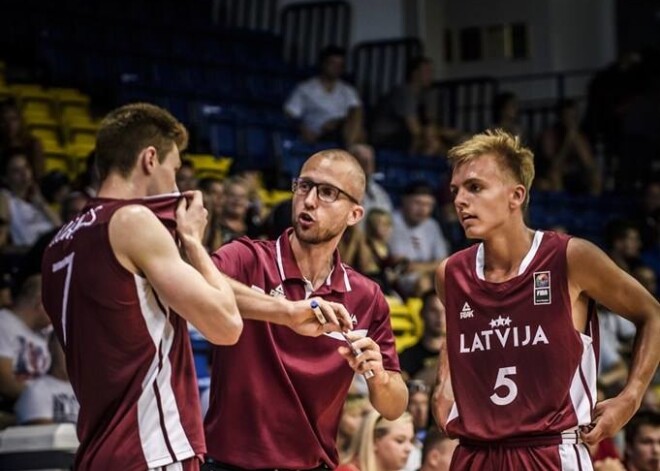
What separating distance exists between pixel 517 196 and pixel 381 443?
253cm

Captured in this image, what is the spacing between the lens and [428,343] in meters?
10.1

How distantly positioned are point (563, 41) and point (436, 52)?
1678 millimetres

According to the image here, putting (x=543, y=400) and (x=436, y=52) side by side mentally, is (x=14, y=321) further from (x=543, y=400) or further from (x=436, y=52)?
(x=436, y=52)

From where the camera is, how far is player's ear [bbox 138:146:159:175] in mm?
4773

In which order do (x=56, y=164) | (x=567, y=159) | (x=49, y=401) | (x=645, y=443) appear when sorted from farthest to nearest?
(x=567, y=159) < (x=56, y=164) < (x=645, y=443) < (x=49, y=401)

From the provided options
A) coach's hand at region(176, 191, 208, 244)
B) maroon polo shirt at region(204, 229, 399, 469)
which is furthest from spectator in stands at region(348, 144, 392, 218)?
coach's hand at region(176, 191, 208, 244)

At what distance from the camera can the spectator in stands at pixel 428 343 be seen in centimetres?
1000

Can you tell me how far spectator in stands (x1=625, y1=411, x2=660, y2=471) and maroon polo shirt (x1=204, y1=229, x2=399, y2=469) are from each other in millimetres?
3253

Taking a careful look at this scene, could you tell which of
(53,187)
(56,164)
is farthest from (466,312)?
(56,164)

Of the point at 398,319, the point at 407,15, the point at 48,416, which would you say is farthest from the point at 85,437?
the point at 407,15

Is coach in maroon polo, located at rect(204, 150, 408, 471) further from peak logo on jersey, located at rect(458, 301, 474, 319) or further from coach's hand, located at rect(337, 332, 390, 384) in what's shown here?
peak logo on jersey, located at rect(458, 301, 474, 319)

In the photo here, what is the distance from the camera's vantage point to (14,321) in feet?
27.8

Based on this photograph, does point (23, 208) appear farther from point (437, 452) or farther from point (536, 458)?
point (536, 458)

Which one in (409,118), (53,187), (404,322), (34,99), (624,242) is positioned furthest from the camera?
(409,118)
